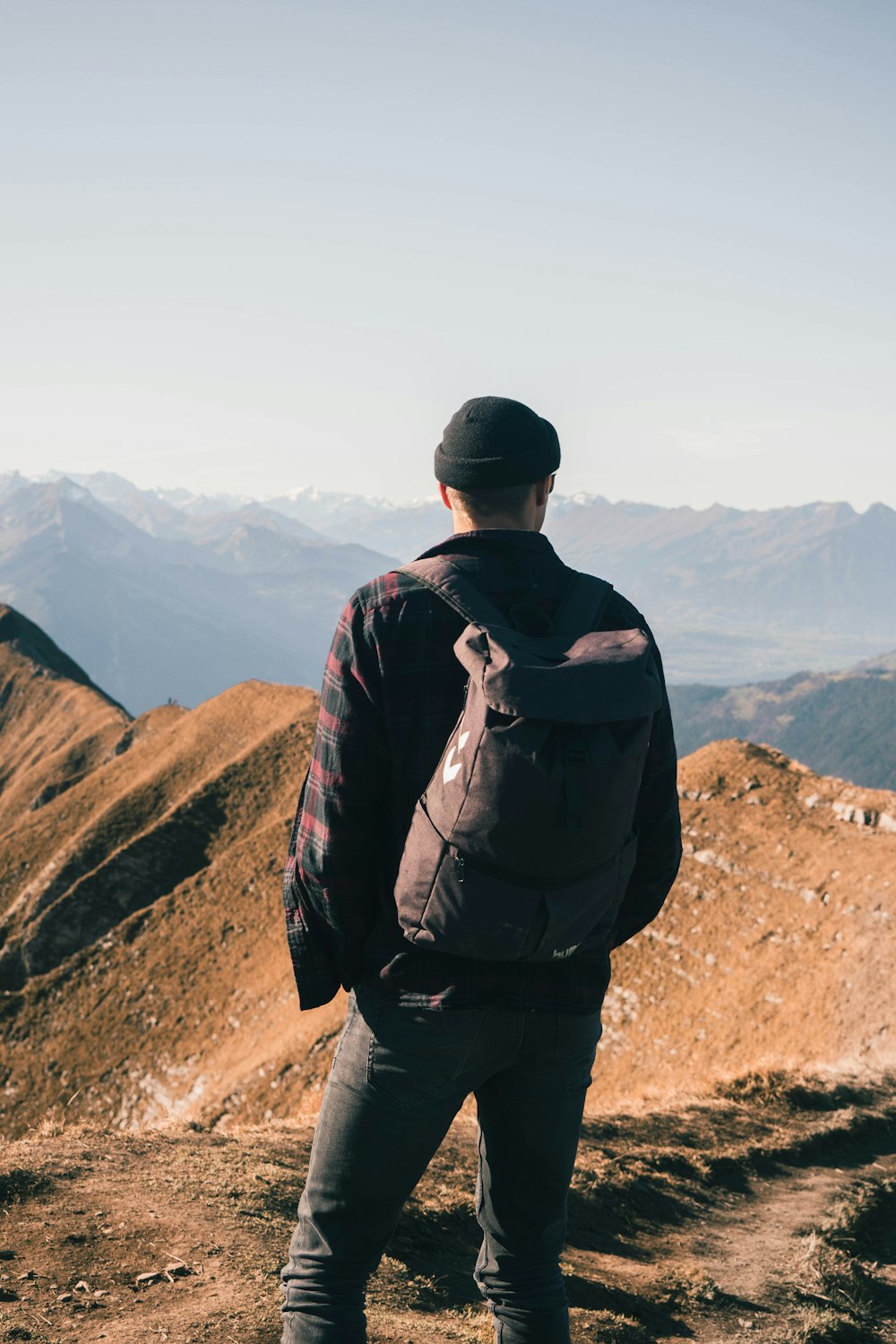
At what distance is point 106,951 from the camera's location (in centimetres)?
4106

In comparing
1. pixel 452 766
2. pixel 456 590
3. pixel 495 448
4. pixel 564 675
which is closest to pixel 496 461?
pixel 495 448

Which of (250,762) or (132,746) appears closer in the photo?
(250,762)

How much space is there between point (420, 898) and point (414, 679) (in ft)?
2.32

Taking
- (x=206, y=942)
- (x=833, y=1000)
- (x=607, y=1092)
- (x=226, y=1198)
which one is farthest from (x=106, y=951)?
(x=226, y=1198)

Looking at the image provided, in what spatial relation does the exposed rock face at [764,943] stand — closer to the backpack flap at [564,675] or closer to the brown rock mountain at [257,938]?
the brown rock mountain at [257,938]

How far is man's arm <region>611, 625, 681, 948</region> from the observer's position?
3432mm

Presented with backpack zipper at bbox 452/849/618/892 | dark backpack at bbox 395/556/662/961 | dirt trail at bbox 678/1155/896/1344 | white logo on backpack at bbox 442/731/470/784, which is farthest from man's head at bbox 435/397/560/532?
dirt trail at bbox 678/1155/896/1344

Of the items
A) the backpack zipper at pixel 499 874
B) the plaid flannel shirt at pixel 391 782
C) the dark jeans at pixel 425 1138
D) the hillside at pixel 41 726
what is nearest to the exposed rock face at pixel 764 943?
the dark jeans at pixel 425 1138

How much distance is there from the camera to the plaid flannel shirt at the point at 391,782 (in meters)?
3.00

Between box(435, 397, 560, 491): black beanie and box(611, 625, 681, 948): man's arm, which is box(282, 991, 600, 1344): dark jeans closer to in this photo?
box(611, 625, 681, 948): man's arm

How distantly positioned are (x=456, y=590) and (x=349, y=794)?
77 centimetres

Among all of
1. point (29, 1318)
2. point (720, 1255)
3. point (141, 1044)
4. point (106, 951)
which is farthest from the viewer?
point (106, 951)

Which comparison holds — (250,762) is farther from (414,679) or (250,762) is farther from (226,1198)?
(414,679)

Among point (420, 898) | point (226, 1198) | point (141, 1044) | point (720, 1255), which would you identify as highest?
point (420, 898)
